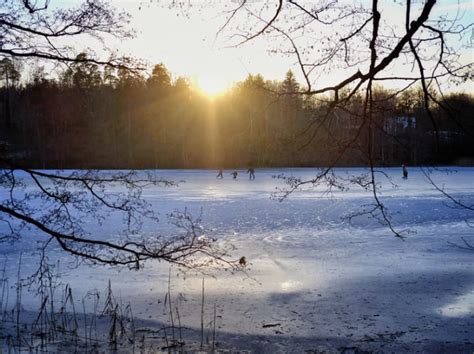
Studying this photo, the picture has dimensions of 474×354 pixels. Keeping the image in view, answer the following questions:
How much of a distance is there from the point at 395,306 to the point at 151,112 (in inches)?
2030

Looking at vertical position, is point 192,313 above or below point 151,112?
below

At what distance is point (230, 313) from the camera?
23.4ft

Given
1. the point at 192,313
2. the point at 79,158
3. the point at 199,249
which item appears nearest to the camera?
the point at 199,249

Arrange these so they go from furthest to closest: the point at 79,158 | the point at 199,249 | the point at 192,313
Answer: the point at 79,158, the point at 192,313, the point at 199,249

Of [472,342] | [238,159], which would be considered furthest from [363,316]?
[238,159]

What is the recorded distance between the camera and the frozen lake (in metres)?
6.31

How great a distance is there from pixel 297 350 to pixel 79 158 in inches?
1929

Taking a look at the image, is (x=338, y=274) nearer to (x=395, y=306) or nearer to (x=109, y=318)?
(x=395, y=306)

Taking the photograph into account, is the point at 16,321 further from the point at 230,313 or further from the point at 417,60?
the point at 417,60

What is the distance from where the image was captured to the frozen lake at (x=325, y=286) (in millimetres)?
6312

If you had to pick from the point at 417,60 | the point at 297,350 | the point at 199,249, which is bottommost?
the point at 297,350

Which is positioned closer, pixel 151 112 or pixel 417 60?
pixel 417 60

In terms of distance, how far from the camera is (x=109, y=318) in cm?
700

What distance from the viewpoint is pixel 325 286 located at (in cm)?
853
